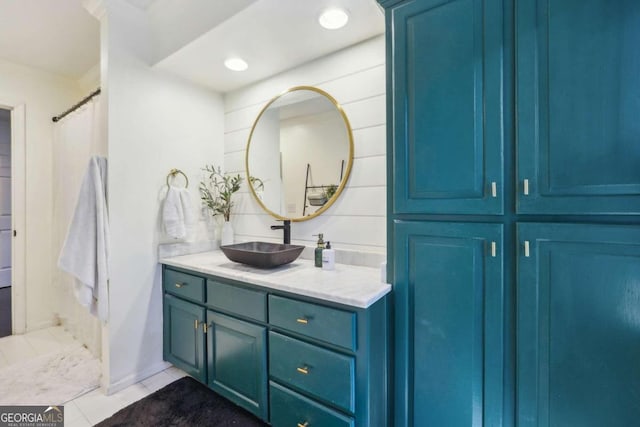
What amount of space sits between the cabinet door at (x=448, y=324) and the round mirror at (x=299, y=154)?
2.56 ft

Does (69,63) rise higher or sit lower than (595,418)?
higher

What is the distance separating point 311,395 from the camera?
1.38 meters

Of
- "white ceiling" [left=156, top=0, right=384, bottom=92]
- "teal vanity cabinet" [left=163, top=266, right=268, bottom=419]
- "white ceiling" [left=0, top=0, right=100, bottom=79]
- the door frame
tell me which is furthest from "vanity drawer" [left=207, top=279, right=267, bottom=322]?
the door frame

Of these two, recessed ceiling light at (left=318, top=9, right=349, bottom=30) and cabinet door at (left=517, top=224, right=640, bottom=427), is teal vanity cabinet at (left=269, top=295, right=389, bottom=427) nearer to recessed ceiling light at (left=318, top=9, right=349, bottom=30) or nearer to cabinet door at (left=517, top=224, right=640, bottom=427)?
cabinet door at (left=517, top=224, right=640, bottom=427)

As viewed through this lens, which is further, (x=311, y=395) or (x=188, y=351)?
(x=188, y=351)

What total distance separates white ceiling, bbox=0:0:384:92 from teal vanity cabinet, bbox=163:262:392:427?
140 cm

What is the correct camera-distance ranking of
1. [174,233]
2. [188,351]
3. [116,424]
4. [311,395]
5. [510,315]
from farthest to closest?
1. [174,233]
2. [188,351]
3. [116,424]
4. [311,395]
5. [510,315]

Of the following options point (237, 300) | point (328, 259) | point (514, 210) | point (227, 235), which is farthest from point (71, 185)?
point (514, 210)

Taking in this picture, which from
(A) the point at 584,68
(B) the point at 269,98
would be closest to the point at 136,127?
(B) the point at 269,98

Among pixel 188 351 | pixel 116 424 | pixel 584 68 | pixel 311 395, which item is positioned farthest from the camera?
pixel 188 351

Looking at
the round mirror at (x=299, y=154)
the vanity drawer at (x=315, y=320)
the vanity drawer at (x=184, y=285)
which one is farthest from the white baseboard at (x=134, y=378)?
the round mirror at (x=299, y=154)

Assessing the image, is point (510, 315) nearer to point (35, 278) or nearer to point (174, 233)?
point (174, 233)

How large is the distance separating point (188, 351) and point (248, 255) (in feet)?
2.79

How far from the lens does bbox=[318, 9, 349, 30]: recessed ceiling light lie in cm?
158
